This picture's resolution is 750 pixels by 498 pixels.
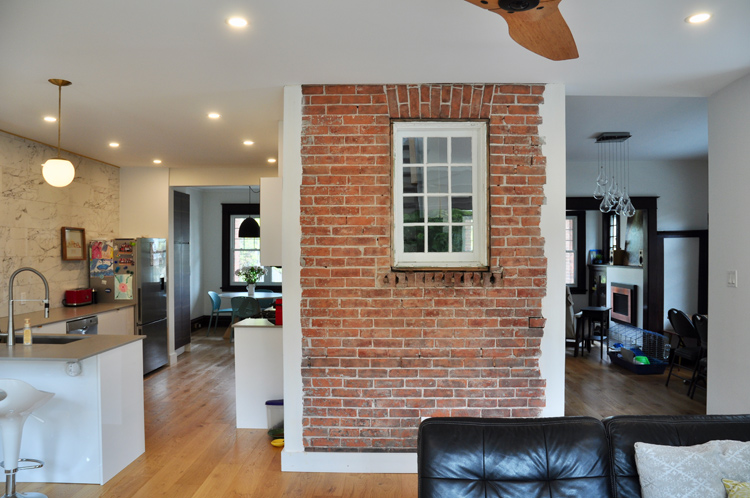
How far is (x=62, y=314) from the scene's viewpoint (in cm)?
507

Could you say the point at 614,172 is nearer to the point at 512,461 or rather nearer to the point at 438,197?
the point at 438,197

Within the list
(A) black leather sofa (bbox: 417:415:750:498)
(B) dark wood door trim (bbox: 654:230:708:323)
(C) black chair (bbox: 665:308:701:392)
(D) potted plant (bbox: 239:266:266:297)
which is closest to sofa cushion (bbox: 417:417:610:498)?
(A) black leather sofa (bbox: 417:415:750:498)

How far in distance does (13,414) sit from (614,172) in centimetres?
705

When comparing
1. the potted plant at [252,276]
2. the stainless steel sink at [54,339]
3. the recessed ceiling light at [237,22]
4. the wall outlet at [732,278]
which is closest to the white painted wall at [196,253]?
the potted plant at [252,276]

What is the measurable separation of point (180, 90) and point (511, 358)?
2.91 meters

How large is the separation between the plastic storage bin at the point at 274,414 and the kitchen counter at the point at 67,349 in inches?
46.8

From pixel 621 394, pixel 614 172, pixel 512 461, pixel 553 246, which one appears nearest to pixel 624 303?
pixel 614 172

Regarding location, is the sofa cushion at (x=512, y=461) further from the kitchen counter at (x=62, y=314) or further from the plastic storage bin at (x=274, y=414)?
the kitchen counter at (x=62, y=314)

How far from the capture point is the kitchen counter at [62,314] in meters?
4.55

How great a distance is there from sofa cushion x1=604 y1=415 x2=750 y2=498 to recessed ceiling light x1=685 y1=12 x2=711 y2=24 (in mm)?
1815

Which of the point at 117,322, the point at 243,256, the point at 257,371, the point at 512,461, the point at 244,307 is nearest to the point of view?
the point at 512,461

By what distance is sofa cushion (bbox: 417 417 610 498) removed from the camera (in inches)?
74.6

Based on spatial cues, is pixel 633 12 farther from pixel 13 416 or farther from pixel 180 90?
pixel 13 416

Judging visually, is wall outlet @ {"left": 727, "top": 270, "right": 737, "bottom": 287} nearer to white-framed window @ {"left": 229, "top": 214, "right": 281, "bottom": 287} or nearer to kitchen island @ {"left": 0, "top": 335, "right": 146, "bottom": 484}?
kitchen island @ {"left": 0, "top": 335, "right": 146, "bottom": 484}
